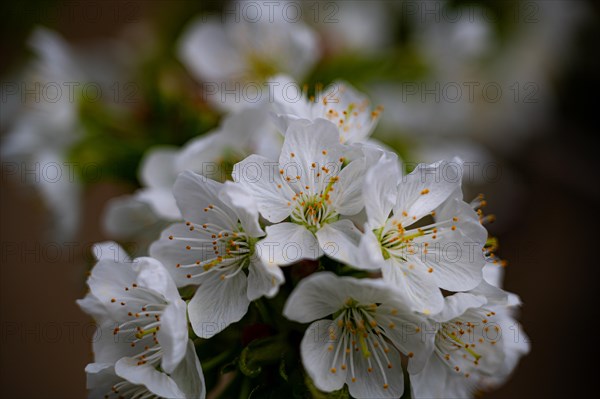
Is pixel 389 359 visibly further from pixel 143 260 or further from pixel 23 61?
pixel 23 61

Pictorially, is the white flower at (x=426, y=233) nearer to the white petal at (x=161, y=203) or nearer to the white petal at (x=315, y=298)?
the white petal at (x=315, y=298)

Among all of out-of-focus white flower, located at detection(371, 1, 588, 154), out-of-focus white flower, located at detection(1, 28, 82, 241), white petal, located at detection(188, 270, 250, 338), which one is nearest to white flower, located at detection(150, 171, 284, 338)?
white petal, located at detection(188, 270, 250, 338)

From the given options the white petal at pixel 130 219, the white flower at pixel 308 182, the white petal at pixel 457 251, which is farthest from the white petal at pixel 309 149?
the white petal at pixel 130 219

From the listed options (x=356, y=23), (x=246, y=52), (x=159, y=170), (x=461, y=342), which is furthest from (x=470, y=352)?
(x=356, y=23)

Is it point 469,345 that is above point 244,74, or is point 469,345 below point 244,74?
below

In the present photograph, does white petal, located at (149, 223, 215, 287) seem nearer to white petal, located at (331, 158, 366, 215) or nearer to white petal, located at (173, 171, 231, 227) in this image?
white petal, located at (173, 171, 231, 227)

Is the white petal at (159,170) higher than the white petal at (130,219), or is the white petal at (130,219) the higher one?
the white petal at (159,170)

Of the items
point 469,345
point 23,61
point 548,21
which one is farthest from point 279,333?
point 548,21
